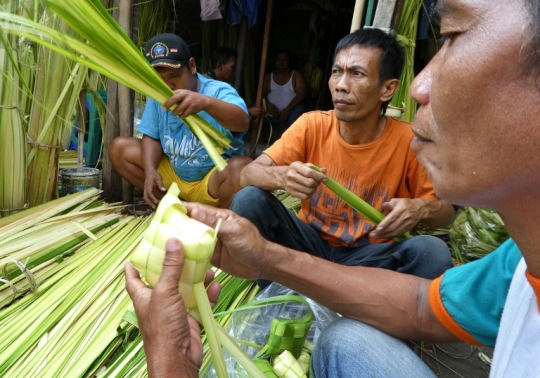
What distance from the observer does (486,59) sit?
0.64 m

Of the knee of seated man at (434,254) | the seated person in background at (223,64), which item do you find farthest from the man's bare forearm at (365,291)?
the seated person in background at (223,64)

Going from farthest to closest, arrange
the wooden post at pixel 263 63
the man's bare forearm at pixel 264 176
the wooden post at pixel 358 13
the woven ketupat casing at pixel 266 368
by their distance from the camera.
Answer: the wooden post at pixel 263 63, the wooden post at pixel 358 13, the man's bare forearm at pixel 264 176, the woven ketupat casing at pixel 266 368

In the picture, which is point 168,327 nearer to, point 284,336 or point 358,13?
point 284,336

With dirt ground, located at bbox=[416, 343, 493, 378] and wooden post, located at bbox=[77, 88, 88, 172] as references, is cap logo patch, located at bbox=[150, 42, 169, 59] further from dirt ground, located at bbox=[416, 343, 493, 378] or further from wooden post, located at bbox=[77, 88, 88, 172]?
dirt ground, located at bbox=[416, 343, 493, 378]

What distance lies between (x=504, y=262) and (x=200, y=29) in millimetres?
5773

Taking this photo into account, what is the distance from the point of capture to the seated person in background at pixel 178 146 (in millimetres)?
2678

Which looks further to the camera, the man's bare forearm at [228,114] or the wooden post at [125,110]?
the wooden post at [125,110]

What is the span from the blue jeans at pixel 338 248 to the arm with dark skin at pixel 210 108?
480 mm

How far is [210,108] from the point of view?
2352 millimetres

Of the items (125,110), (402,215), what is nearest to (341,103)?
(402,215)

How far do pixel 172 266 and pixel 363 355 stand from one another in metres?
0.57

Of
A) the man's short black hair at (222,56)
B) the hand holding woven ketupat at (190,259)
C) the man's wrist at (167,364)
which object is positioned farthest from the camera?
the man's short black hair at (222,56)

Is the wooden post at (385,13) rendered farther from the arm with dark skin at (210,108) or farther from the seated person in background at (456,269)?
the seated person in background at (456,269)

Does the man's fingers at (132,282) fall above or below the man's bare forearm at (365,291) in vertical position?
above
